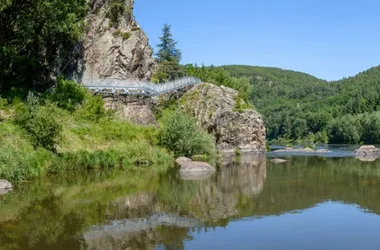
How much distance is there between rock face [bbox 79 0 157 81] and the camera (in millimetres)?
61938

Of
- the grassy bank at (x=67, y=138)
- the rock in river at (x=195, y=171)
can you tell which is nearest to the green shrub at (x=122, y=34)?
the grassy bank at (x=67, y=138)

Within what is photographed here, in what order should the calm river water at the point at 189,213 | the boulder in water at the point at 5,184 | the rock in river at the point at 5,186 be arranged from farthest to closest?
the boulder in water at the point at 5,184 < the rock in river at the point at 5,186 < the calm river water at the point at 189,213

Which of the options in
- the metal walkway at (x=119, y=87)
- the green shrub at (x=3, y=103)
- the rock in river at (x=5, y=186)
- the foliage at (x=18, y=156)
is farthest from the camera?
the metal walkway at (x=119, y=87)

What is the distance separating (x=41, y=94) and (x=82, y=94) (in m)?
A: 5.09

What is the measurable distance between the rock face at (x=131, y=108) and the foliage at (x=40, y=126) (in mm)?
19740

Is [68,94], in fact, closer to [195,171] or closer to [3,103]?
[3,103]

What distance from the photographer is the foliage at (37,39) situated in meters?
43.7

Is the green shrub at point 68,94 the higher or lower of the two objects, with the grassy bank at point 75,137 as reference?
higher

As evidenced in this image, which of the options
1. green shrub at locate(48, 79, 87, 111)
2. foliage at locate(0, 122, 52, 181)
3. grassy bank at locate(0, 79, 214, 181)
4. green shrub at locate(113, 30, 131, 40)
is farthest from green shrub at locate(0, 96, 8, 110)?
green shrub at locate(113, 30, 131, 40)

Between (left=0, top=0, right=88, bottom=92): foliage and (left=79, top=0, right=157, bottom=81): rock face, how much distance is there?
3.40 meters

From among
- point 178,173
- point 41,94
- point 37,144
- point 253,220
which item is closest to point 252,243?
point 253,220

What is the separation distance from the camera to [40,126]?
37.1 metres

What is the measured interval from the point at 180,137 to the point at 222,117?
23713 mm

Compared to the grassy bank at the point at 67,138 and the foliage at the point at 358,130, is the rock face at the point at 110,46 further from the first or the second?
the foliage at the point at 358,130
